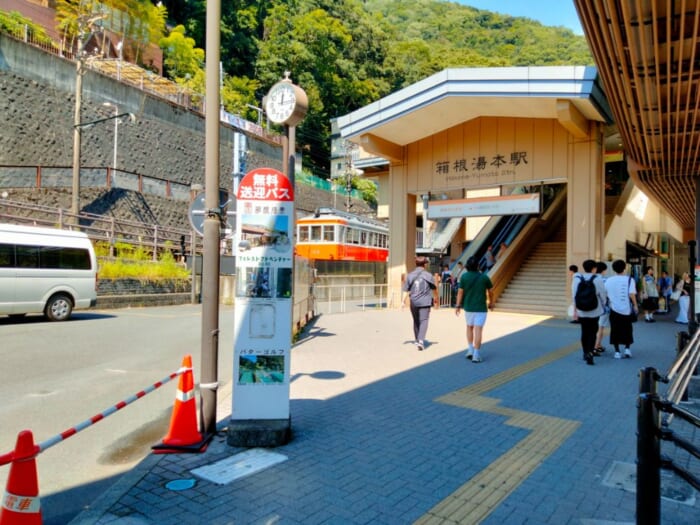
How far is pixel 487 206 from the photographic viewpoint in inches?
679

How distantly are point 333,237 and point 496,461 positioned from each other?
22498mm

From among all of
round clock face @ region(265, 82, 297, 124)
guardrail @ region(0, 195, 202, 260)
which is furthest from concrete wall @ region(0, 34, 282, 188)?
round clock face @ region(265, 82, 297, 124)

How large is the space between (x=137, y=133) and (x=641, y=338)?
30029 millimetres

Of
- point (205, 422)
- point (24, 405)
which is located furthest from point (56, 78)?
point (205, 422)

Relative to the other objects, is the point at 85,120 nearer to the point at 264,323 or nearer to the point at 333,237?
the point at 333,237

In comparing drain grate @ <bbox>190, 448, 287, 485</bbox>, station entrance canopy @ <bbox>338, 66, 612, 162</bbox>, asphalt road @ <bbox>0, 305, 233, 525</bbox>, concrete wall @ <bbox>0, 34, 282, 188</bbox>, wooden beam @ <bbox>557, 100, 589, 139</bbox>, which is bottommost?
asphalt road @ <bbox>0, 305, 233, 525</bbox>

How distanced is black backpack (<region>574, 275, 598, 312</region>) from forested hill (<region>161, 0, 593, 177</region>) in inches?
1651

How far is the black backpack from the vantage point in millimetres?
8094

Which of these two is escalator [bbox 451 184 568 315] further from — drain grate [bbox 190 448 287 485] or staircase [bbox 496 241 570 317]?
drain grate [bbox 190 448 287 485]

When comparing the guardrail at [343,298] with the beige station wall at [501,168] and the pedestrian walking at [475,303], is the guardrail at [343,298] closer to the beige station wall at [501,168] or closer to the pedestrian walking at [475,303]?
the beige station wall at [501,168]

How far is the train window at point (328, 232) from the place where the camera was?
26.3m

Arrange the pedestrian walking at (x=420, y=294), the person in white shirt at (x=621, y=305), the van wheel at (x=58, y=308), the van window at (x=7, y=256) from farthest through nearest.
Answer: the van wheel at (x=58, y=308) < the van window at (x=7, y=256) < the pedestrian walking at (x=420, y=294) < the person in white shirt at (x=621, y=305)

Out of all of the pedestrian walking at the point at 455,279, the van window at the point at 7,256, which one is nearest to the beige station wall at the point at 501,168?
the pedestrian walking at the point at 455,279

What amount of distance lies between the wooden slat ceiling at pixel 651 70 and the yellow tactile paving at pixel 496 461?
5.35 meters
